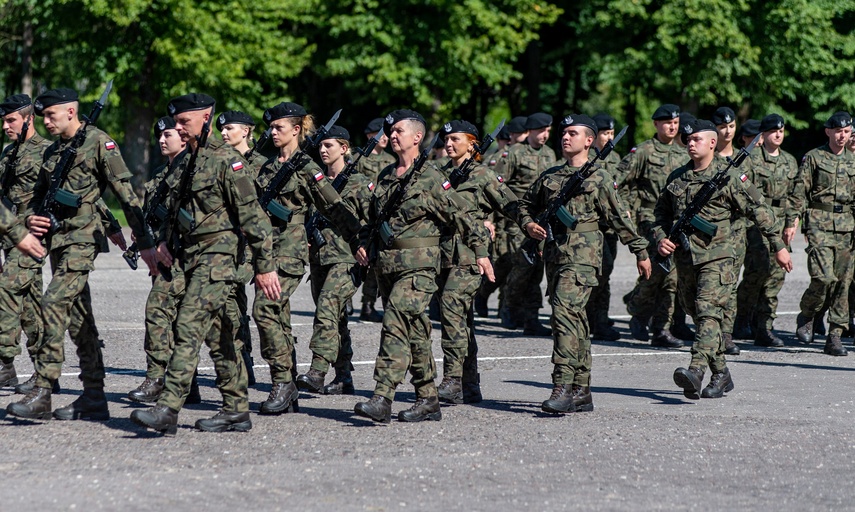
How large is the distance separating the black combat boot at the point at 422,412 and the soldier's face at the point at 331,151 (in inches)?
90.2

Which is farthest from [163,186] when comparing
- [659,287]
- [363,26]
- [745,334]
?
[363,26]

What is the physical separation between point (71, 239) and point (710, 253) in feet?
14.9

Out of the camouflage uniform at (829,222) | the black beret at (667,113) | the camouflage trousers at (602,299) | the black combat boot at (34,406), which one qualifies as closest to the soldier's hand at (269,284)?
the black combat boot at (34,406)

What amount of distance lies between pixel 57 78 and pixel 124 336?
1325 inches

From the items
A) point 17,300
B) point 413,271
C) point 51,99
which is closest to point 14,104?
point 17,300

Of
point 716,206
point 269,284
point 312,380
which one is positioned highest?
point 716,206

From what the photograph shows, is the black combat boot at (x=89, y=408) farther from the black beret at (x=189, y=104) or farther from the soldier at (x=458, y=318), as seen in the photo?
the soldier at (x=458, y=318)

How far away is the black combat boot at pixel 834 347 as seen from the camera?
12.7 m

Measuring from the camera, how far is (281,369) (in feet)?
30.8

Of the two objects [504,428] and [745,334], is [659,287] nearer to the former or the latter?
[745,334]

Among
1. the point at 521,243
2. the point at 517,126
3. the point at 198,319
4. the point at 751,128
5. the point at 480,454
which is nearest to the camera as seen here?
the point at 480,454

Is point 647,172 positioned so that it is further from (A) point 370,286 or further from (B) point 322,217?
(B) point 322,217

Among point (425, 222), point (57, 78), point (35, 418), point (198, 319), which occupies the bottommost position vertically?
point (35, 418)

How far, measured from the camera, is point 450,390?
9789 mm
